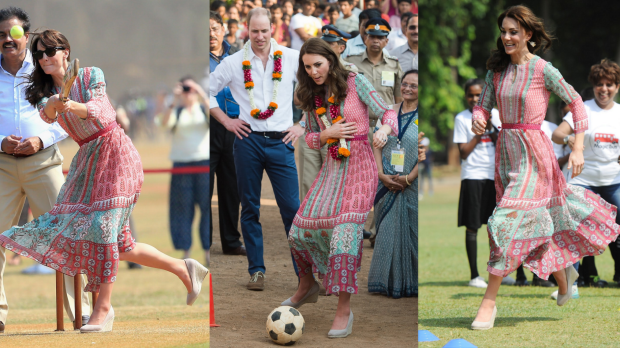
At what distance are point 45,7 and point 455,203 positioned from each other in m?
17.7

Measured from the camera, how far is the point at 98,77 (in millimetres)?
4855

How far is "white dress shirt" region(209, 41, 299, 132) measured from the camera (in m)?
5.12

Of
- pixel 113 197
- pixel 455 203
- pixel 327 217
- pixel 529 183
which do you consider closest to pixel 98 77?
pixel 113 197

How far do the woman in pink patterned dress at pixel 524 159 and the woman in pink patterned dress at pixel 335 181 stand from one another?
0.89 m

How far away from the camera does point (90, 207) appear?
15.8 ft

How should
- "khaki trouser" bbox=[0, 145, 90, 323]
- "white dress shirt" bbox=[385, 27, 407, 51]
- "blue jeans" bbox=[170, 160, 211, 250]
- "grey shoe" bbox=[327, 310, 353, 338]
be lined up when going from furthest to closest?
"blue jeans" bbox=[170, 160, 211, 250]
"khaki trouser" bbox=[0, 145, 90, 323]
"white dress shirt" bbox=[385, 27, 407, 51]
"grey shoe" bbox=[327, 310, 353, 338]

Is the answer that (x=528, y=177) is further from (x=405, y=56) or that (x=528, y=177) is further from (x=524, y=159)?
(x=405, y=56)

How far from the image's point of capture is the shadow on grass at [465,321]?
5.29m

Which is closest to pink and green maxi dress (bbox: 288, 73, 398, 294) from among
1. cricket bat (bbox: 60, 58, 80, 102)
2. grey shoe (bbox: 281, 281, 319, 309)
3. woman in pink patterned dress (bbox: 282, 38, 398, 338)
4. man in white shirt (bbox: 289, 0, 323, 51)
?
woman in pink patterned dress (bbox: 282, 38, 398, 338)

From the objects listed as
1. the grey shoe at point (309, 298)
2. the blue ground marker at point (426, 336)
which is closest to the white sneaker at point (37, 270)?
the grey shoe at point (309, 298)

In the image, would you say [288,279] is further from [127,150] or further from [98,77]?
[98,77]

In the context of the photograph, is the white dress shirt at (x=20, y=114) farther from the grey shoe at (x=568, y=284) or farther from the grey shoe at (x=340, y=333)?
the grey shoe at (x=568, y=284)

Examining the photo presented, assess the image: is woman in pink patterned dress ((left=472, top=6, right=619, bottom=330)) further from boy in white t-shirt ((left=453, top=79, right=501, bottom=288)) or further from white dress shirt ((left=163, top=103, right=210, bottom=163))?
white dress shirt ((left=163, top=103, right=210, bottom=163))

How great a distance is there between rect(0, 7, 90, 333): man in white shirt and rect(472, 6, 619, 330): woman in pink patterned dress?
3.14 metres
